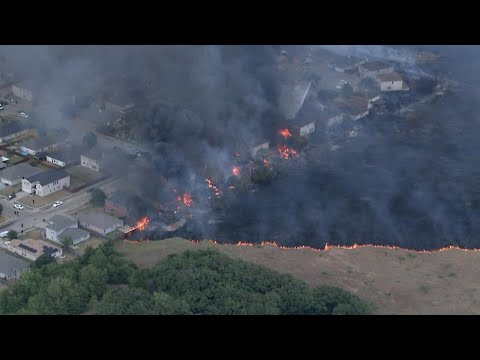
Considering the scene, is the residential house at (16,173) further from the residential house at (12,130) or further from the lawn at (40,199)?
the residential house at (12,130)

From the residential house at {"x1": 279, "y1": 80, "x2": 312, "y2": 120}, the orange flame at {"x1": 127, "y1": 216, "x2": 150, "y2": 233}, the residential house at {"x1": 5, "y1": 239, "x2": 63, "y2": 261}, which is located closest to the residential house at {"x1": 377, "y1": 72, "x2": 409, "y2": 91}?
the residential house at {"x1": 279, "y1": 80, "x2": 312, "y2": 120}

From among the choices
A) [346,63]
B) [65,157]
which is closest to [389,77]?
[346,63]

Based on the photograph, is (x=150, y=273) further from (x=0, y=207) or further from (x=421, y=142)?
(x=421, y=142)

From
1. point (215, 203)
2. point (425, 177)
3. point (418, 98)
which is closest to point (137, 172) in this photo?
point (215, 203)

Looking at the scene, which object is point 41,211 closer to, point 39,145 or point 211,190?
point 39,145

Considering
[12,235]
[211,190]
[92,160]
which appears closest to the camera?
[12,235]

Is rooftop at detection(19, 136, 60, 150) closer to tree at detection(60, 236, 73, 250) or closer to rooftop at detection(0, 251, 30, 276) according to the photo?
tree at detection(60, 236, 73, 250)
